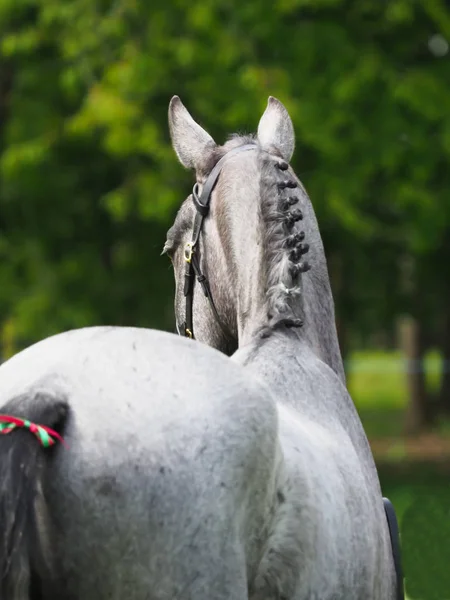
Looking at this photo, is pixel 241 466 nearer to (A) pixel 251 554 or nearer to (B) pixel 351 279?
(A) pixel 251 554

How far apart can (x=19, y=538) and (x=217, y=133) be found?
444 inches

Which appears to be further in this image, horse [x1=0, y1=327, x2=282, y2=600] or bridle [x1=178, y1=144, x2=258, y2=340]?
bridle [x1=178, y1=144, x2=258, y2=340]

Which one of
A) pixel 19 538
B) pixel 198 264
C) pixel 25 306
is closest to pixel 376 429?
pixel 25 306

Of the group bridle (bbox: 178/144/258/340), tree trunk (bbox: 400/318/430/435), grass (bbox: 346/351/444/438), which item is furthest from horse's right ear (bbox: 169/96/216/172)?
tree trunk (bbox: 400/318/430/435)

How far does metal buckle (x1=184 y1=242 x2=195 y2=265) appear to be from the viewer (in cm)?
395

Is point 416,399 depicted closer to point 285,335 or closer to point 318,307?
point 318,307

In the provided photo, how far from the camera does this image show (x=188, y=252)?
3969 mm

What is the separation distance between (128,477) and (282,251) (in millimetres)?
1162

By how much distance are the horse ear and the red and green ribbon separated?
1.77 metres

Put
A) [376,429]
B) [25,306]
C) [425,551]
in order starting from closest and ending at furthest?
1. [425,551]
2. [25,306]
3. [376,429]

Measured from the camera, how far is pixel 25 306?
596 inches

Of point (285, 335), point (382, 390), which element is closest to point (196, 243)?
point (285, 335)

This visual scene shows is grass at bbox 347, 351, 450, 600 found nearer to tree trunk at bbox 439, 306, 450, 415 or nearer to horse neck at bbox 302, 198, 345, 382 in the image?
tree trunk at bbox 439, 306, 450, 415

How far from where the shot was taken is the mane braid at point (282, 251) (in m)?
3.37
